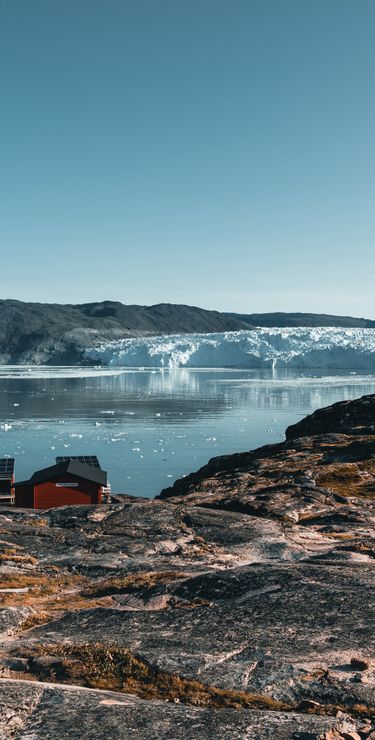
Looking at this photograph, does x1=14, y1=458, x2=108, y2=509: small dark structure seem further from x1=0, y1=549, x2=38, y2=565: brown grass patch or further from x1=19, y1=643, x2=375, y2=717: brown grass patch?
x1=19, y1=643, x2=375, y2=717: brown grass patch

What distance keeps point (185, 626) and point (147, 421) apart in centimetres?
7905

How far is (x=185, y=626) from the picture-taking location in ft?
40.9

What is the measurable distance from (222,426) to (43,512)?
62513 mm

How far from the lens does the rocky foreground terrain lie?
29.3 ft

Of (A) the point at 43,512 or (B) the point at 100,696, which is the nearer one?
(B) the point at 100,696

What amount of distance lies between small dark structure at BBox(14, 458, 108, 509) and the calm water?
43.8 ft

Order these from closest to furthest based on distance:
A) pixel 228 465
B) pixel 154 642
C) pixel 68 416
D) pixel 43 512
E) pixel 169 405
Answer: pixel 154 642
pixel 43 512
pixel 228 465
pixel 68 416
pixel 169 405

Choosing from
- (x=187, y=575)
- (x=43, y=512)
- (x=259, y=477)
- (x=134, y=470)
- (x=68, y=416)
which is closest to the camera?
(x=187, y=575)

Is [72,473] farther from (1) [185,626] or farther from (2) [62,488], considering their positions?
(1) [185,626]

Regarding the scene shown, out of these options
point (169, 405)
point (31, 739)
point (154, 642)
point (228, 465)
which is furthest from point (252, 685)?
point (169, 405)

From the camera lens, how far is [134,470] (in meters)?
59.6

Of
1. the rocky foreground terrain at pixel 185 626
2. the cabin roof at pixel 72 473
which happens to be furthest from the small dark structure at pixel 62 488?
the rocky foreground terrain at pixel 185 626

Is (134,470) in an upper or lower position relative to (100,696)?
lower

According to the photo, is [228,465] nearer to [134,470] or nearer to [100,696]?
[134,470]
